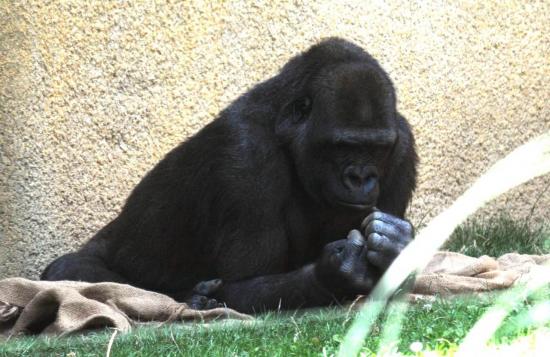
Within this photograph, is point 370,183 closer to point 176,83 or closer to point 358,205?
point 358,205

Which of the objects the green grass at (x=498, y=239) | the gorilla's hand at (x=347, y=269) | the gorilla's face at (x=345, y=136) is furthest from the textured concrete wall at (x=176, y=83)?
the gorilla's hand at (x=347, y=269)

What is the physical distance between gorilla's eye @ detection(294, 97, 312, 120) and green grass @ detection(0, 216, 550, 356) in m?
0.92

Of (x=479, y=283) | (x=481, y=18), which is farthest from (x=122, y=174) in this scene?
(x=481, y=18)

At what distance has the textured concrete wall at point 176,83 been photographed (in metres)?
5.09

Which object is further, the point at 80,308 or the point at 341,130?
the point at 341,130

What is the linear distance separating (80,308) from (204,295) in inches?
26.9

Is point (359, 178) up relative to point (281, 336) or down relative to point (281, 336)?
up

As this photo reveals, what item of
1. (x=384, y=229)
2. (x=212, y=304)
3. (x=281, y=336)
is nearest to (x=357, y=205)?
(x=384, y=229)

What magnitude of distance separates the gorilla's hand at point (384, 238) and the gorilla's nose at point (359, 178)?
20cm

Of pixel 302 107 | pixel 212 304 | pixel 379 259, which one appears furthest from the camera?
pixel 302 107

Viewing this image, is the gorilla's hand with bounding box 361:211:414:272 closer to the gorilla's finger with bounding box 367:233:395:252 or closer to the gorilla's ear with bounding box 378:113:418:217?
the gorilla's finger with bounding box 367:233:395:252

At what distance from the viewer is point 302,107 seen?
4496mm

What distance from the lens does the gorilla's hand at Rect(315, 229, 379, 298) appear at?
13.1 feet

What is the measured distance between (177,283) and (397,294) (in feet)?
3.78
